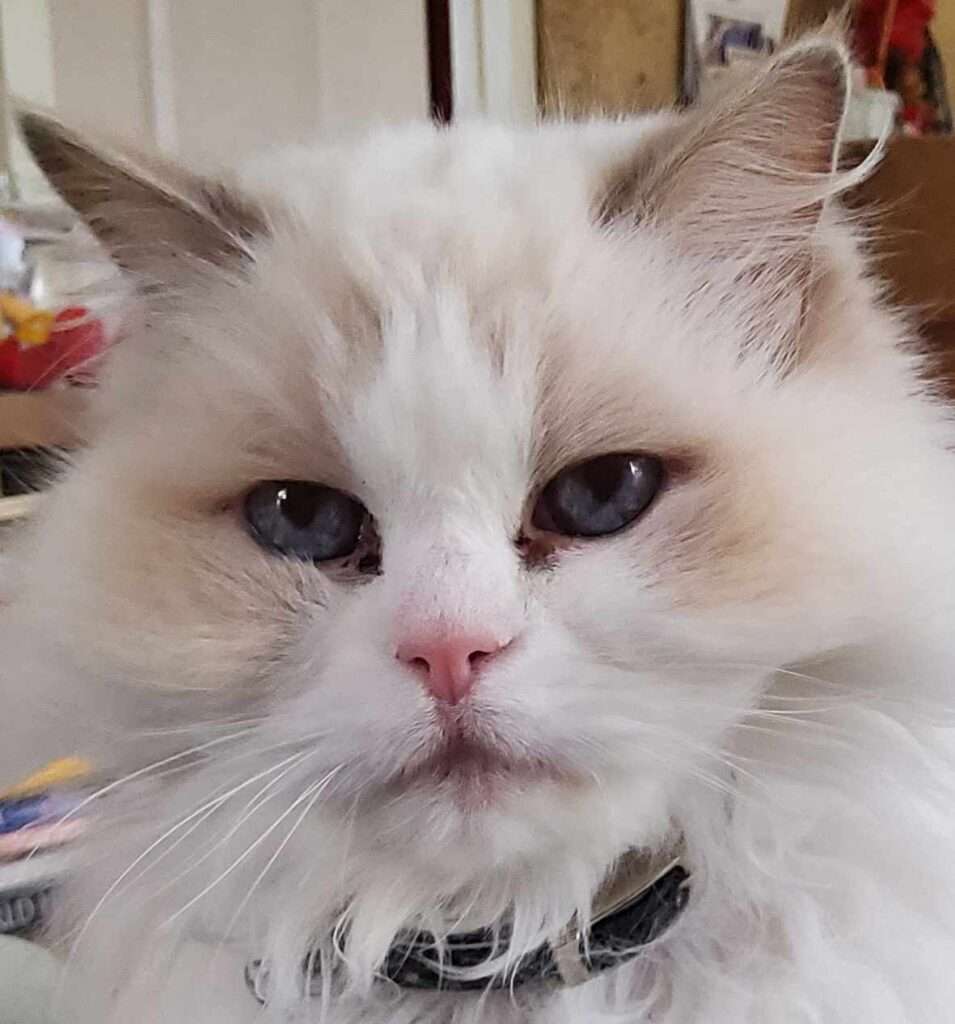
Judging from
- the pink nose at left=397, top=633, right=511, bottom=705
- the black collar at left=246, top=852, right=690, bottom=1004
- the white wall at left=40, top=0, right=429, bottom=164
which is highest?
the white wall at left=40, top=0, right=429, bottom=164

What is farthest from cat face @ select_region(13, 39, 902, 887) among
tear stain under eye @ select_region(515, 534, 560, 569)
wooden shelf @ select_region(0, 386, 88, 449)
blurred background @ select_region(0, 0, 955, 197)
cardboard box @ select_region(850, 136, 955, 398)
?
blurred background @ select_region(0, 0, 955, 197)

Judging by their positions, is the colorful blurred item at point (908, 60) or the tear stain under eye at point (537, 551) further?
the colorful blurred item at point (908, 60)

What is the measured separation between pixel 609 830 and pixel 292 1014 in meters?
0.24

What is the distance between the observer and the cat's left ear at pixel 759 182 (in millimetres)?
697

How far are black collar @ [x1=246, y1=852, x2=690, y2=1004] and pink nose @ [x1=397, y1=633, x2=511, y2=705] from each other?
0.19 metres

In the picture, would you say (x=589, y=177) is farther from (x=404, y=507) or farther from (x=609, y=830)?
(x=609, y=830)

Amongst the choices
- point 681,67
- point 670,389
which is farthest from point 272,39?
point 670,389

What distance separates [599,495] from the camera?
68 cm

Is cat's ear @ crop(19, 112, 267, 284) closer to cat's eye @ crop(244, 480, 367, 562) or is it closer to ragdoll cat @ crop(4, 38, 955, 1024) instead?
ragdoll cat @ crop(4, 38, 955, 1024)

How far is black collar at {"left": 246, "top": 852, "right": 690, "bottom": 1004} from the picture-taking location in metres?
0.70

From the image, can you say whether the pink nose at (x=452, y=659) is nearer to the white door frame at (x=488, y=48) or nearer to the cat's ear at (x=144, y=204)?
the cat's ear at (x=144, y=204)

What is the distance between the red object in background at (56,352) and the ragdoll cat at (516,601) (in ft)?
0.53

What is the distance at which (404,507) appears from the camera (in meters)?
0.66

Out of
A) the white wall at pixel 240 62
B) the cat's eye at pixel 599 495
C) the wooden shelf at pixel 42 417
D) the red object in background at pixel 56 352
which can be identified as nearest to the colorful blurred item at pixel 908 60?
the white wall at pixel 240 62
